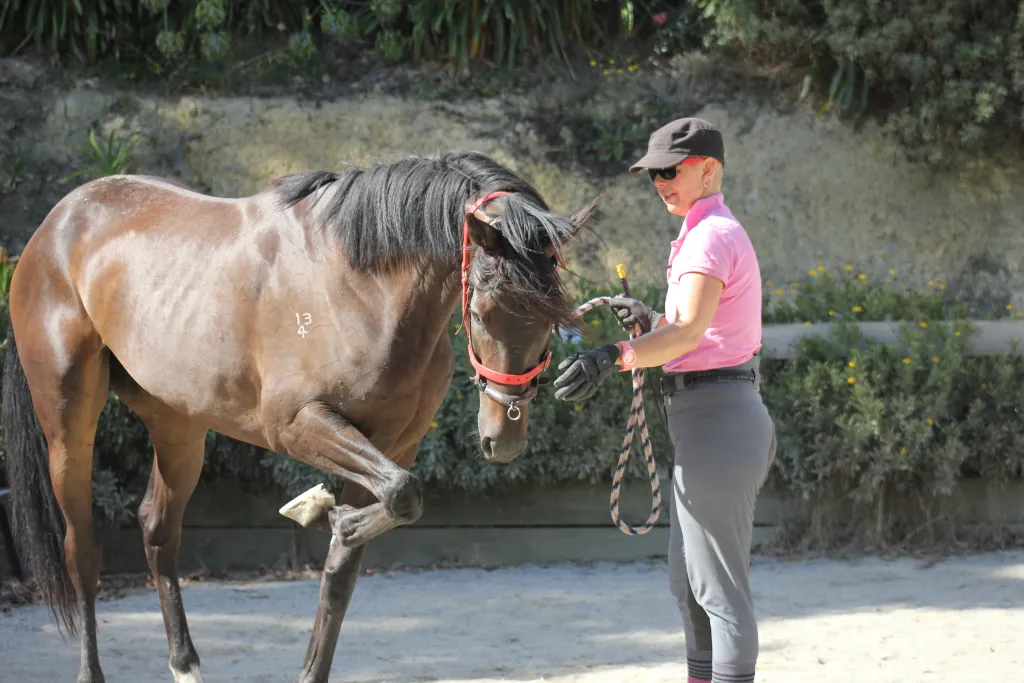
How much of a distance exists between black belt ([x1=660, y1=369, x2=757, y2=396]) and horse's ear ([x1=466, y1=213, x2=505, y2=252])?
59 cm

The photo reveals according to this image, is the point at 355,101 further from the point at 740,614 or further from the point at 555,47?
the point at 740,614

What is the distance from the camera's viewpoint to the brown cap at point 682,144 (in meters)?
2.76

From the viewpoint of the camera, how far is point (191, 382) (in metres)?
3.48

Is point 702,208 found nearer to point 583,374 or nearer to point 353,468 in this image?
point 583,374

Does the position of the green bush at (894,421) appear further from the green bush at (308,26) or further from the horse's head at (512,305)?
the green bush at (308,26)

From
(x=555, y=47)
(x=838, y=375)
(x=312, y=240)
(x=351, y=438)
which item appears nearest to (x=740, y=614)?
(x=351, y=438)

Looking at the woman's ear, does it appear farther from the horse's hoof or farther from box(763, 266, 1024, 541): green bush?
box(763, 266, 1024, 541): green bush

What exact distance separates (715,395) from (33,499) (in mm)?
2827

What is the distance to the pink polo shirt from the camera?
2.73 metres

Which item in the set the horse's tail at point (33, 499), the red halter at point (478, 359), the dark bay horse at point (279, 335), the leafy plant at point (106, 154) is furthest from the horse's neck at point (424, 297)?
the leafy plant at point (106, 154)

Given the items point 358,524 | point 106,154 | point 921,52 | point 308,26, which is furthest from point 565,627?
point 308,26

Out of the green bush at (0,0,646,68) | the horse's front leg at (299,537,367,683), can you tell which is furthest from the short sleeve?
the green bush at (0,0,646,68)

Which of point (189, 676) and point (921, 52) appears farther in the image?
point (921, 52)

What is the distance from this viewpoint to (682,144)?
2.77 metres
